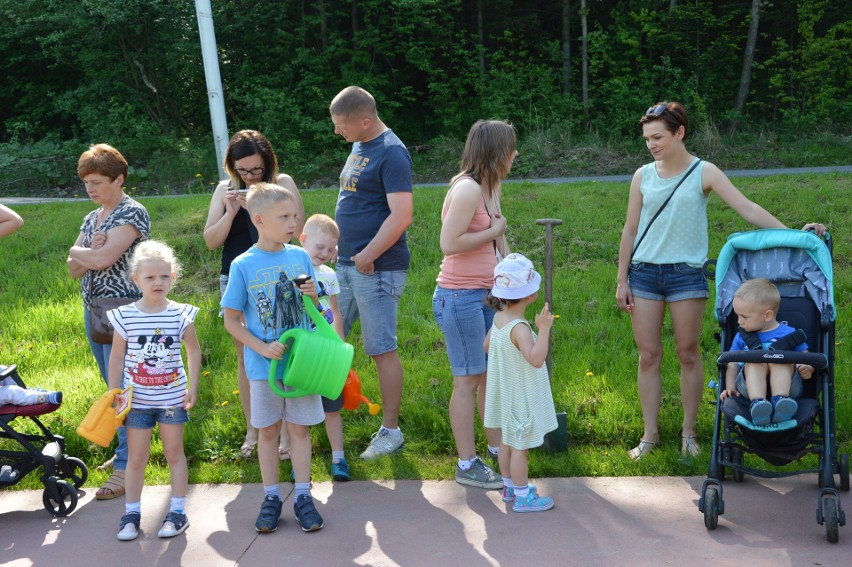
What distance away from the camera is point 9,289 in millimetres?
8805

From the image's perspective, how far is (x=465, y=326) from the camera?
4.64m

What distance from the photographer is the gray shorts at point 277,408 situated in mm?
4184

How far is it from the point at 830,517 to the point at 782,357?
73 centimetres

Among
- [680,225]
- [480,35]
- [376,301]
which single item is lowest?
[376,301]

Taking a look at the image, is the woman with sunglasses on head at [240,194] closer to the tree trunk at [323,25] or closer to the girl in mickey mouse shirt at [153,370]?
the girl in mickey mouse shirt at [153,370]

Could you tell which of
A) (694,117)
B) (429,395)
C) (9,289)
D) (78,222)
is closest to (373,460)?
(429,395)

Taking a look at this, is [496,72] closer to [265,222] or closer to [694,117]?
[694,117]

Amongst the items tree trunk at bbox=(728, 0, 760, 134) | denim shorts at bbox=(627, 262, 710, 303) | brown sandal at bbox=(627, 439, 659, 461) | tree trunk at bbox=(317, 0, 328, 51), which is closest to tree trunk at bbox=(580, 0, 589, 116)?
tree trunk at bbox=(728, 0, 760, 134)

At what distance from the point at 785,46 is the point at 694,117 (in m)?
3.41

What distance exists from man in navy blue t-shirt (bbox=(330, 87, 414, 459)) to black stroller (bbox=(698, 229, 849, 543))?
1.84 meters

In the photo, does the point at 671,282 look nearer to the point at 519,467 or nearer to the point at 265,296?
the point at 519,467

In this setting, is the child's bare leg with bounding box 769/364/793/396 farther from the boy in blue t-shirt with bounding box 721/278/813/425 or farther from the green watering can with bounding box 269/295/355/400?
the green watering can with bounding box 269/295/355/400

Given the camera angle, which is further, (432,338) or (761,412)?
(432,338)

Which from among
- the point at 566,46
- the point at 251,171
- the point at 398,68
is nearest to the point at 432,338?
the point at 251,171
